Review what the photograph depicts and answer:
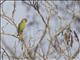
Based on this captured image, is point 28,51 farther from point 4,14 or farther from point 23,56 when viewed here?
point 4,14

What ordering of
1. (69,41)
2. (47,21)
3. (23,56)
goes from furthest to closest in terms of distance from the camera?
1. (47,21)
2. (23,56)
3. (69,41)

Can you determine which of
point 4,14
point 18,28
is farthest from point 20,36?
point 4,14

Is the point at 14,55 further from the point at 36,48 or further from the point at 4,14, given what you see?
the point at 4,14

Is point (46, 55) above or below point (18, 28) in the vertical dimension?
below

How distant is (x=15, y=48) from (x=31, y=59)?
0.29 metres

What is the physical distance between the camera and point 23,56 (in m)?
4.06

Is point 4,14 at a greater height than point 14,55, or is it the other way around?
point 4,14

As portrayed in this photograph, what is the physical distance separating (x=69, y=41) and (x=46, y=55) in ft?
1.82

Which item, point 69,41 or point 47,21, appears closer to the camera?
point 69,41

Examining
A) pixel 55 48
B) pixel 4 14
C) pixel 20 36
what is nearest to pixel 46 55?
pixel 55 48

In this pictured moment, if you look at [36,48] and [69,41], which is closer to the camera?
[69,41]

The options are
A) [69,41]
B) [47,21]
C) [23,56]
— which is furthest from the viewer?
[47,21]

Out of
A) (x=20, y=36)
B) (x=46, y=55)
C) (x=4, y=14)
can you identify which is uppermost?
(x=4, y=14)

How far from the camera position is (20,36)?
4227 millimetres
